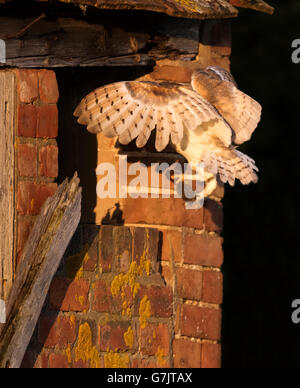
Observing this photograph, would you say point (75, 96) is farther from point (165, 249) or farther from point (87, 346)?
point (87, 346)

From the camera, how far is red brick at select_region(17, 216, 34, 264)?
3.63m

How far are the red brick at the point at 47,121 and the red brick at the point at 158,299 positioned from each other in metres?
0.68

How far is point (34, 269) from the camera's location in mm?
3543

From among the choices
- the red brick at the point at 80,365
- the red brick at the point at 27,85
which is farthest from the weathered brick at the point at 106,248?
the red brick at the point at 27,85

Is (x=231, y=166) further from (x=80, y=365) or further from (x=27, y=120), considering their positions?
(x=80, y=365)

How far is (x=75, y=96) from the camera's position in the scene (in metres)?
3.96

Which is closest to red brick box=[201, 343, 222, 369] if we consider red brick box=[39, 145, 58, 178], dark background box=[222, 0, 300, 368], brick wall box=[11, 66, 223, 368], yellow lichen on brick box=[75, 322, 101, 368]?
brick wall box=[11, 66, 223, 368]

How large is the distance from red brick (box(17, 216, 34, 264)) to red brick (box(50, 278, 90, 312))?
0.92ft

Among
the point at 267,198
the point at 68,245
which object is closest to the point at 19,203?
the point at 68,245

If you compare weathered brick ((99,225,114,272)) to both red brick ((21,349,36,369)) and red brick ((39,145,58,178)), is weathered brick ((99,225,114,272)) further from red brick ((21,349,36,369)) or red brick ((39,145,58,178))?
red brick ((21,349,36,369))

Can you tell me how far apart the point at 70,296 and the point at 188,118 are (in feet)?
2.64

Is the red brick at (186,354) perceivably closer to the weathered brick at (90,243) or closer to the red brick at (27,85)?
the weathered brick at (90,243)

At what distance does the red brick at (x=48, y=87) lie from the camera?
3.63 meters

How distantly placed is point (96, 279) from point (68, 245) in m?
0.16
